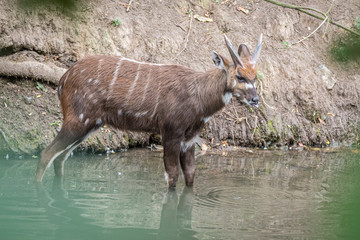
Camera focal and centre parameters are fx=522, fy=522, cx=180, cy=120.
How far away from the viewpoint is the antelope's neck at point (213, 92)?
648cm

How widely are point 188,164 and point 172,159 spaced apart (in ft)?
1.06

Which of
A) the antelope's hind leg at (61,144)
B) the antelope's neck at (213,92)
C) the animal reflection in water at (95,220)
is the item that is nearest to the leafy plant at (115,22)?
the antelope's hind leg at (61,144)

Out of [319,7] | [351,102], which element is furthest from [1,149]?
[319,7]

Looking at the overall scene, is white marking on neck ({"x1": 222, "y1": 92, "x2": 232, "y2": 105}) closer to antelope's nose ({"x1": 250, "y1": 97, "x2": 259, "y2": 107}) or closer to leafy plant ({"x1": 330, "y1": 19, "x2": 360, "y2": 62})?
antelope's nose ({"x1": 250, "y1": 97, "x2": 259, "y2": 107})

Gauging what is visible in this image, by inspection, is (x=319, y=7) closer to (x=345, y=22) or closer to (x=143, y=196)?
(x=345, y=22)

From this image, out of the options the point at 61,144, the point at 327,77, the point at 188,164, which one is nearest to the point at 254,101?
the point at 188,164

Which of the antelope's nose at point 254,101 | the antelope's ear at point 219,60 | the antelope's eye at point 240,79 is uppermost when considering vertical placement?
the antelope's ear at point 219,60

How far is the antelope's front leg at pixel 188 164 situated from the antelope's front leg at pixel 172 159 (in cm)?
24

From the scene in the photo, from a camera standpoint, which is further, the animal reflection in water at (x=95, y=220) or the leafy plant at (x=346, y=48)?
the animal reflection in water at (x=95, y=220)

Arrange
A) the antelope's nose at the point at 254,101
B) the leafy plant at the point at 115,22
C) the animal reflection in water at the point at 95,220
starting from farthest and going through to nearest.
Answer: the leafy plant at the point at 115,22 → the antelope's nose at the point at 254,101 → the animal reflection in water at the point at 95,220

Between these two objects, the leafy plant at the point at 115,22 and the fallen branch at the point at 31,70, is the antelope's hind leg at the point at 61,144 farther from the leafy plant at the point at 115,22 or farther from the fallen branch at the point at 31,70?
the leafy plant at the point at 115,22

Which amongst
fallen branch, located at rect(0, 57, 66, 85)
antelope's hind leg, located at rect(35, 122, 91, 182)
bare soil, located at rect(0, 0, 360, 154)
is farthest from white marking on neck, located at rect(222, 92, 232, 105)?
fallen branch, located at rect(0, 57, 66, 85)

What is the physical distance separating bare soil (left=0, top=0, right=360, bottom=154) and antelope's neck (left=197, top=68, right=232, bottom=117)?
228 centimetres

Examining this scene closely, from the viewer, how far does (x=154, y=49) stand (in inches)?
384
